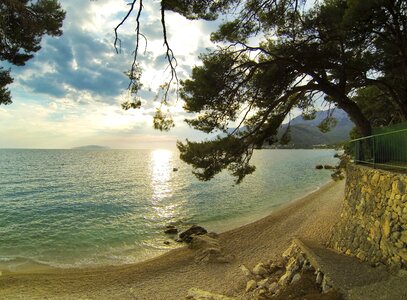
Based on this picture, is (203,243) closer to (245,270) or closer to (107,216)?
(245,270)

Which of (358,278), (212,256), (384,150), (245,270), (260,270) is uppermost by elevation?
(384,150)

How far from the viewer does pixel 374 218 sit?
855 centimetres

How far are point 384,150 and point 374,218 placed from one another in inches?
104

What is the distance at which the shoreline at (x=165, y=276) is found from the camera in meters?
11.1

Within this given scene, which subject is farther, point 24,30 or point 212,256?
point 212,256

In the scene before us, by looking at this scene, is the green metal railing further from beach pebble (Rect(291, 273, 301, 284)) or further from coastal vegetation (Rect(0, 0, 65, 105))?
coastal vegetation (Rect(0, 0, 65, 105))

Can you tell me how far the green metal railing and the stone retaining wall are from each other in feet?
1.64

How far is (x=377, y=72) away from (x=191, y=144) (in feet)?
30.3

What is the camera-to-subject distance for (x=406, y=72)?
40.8ft

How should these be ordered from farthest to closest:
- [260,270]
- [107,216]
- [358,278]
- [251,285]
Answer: [107,216], [260,270], [251,285], [358,278]

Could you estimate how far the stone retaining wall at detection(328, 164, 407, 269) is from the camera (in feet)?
23.3

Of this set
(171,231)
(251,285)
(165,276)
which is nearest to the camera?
(251,285)

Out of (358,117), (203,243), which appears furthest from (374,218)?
(203,243)

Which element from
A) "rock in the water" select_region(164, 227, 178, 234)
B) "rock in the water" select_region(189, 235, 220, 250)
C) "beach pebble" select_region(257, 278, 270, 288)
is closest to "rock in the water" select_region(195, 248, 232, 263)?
"rock in the water" select_region(189, 235, 220, 250)
